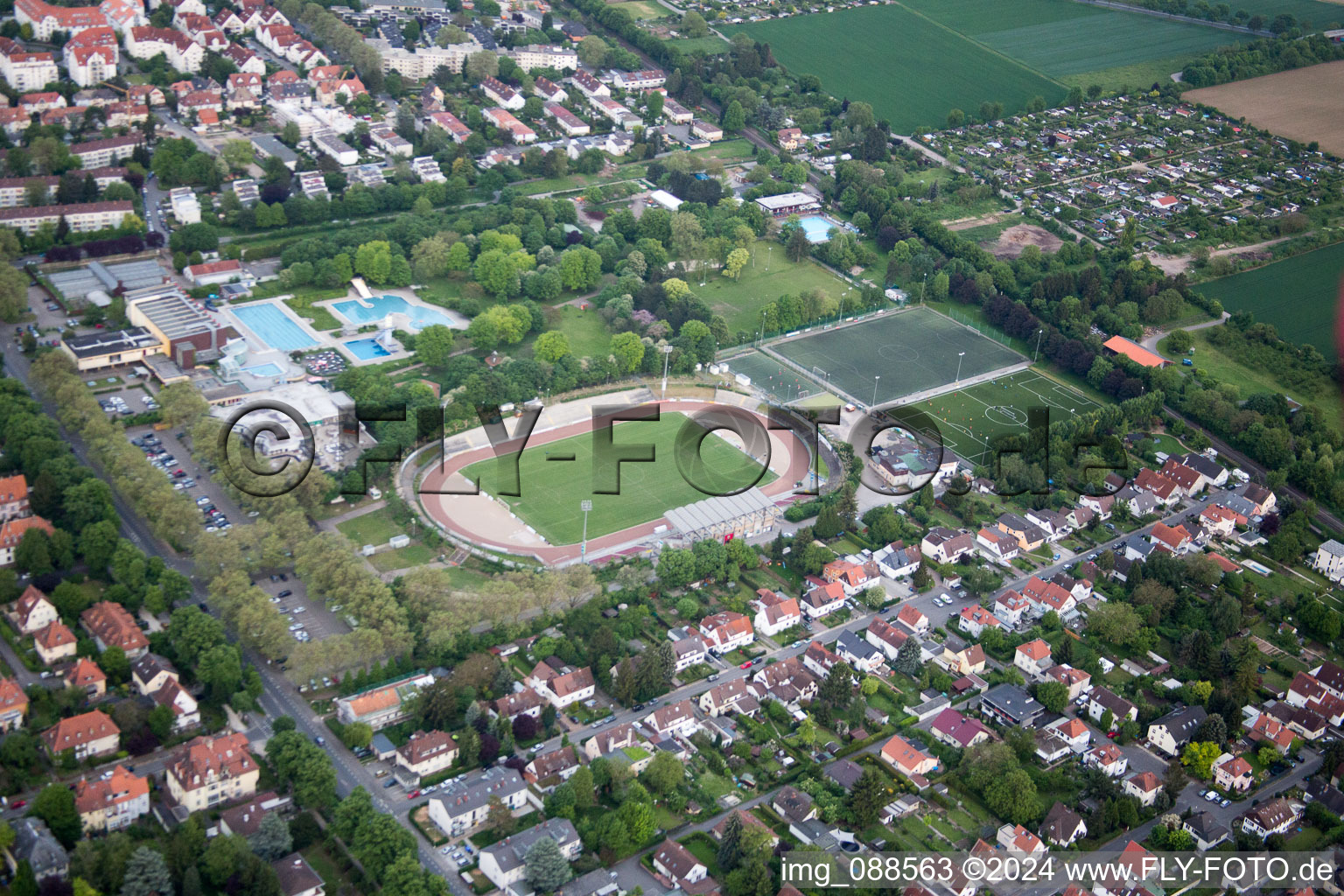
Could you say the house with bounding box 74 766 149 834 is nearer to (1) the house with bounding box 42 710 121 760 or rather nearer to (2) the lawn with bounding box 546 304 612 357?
(1) the house with bounding box 42 710 121 760

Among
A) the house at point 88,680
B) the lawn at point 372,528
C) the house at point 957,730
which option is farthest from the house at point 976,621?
the house at point 88,680

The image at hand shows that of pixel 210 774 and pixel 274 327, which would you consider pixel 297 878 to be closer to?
pixel 210 774

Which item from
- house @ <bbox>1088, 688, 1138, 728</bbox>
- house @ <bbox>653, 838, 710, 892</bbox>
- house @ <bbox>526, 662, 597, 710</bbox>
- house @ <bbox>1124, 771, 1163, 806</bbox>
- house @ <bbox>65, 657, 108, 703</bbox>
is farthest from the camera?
house @ <bbox>1088, 688, 1138, 728</bbox>

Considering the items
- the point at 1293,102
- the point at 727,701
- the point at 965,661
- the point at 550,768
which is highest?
the point at 1293,102

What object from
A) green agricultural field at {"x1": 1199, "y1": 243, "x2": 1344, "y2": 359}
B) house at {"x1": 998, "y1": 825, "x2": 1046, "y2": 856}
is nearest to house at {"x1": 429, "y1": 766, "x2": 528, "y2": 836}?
house at {"x1": 998, "y1": 825, "x2": 1046, "y2": 856}

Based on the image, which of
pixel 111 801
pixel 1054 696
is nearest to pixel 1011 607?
pixel 1054 696
